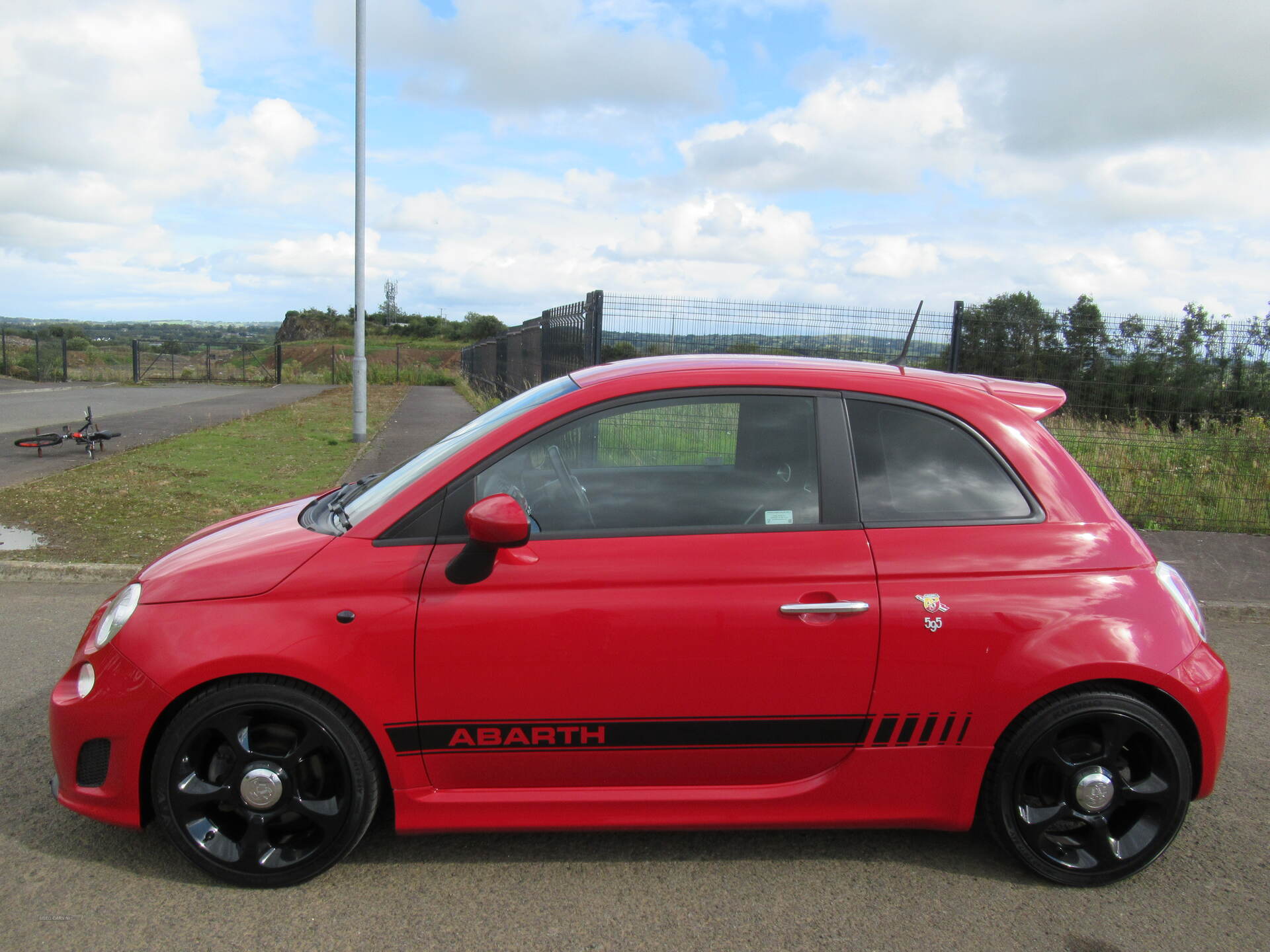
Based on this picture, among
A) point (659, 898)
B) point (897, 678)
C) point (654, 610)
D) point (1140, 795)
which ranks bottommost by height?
point (659, 898)

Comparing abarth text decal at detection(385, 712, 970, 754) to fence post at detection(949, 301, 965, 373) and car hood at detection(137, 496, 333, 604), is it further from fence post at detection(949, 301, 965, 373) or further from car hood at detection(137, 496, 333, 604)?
fence post at detection(949, 301, 965, 373)

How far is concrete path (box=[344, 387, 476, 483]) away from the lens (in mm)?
13039

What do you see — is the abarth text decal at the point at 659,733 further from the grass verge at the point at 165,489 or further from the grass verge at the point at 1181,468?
the grass verge at the point at 1181,468

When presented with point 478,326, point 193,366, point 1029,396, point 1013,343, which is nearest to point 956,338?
point 1013,343

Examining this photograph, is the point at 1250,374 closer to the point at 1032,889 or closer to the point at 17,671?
the point at 1032,889

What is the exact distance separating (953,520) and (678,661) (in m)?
1.00

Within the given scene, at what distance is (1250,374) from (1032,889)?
8800mm

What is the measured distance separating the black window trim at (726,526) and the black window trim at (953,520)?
0.04 m

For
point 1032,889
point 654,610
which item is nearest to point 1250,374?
point 1032,889

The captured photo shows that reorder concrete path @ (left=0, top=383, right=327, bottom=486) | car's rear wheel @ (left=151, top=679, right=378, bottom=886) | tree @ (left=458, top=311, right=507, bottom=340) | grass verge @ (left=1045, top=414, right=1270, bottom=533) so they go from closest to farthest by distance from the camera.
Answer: car's rear wheel @ (left=151, top=679, right=378, bottom=886)
grass verge @ (left=1045, top=414, right=1270, bottom=533)
concrete path @ (left=0, top=383, right=327, bottom=486)
tree @ (left=458, top=311, right=507, bottom=340)

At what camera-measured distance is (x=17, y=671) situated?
16.1 feet

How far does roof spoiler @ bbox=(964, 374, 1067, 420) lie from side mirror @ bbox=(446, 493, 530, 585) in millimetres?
1719

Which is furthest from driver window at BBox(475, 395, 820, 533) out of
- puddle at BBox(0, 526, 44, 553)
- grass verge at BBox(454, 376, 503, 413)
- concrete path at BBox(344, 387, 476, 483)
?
grass verge at BBox(454, 376, 503, 413)

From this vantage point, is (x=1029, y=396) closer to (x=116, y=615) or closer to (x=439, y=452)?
(x=439, y=452)
